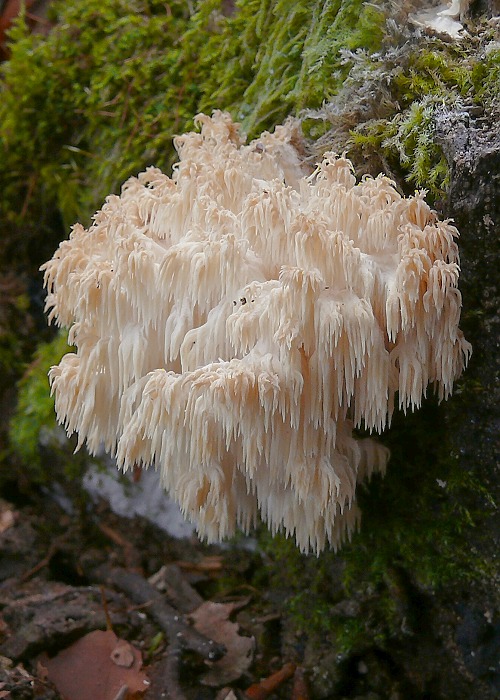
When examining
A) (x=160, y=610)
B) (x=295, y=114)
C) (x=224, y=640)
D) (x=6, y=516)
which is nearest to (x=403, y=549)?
(x=224, y=640)

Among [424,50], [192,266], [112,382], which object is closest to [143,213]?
[192,266]

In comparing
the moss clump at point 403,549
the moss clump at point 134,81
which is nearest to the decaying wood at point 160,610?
the moss clump at point 403,549

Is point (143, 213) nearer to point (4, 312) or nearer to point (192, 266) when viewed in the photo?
point (192, 266)

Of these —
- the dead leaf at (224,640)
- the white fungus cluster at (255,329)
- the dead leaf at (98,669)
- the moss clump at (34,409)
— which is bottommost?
the dead leaf at (224,640)

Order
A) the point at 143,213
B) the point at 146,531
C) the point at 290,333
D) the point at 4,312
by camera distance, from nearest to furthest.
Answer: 1. the point at 290,333
2. the point at 143,213
3. the point at 146,531
4. the point at 4,312

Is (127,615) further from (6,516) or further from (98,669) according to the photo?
(6,516)

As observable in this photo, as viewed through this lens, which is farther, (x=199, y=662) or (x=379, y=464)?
(x=199, y=662)

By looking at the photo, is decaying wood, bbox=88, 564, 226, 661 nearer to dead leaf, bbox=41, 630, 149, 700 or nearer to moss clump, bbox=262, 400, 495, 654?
dead leaf, bbox=41, 630, 149, 700

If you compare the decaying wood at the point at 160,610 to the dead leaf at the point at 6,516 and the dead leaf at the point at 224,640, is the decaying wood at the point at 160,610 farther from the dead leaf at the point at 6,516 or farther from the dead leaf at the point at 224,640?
the dead leaf at the point at 6,516
